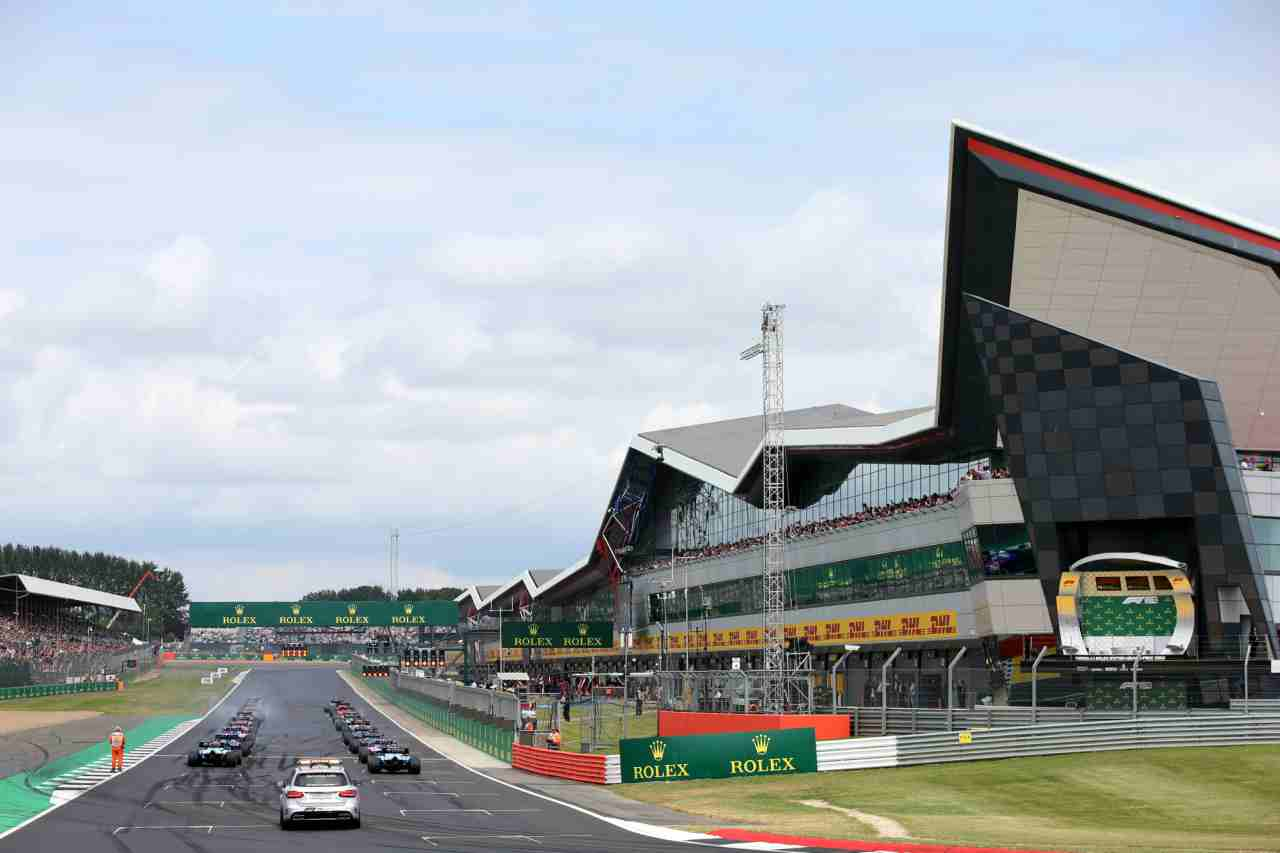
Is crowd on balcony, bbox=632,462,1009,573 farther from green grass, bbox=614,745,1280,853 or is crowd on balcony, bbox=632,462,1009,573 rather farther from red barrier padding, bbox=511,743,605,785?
green grass, bbox=614,745,1280,853

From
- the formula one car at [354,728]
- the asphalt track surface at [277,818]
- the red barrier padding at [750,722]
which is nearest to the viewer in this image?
the asphalt track surface at [277,818]

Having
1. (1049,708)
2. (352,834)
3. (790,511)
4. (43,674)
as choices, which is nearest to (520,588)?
(43,674)

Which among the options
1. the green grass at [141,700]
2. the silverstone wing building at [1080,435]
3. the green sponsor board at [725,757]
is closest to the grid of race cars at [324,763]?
the green grass at [141,700]

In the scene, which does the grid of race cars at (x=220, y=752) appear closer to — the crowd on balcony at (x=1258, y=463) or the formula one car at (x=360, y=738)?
the formula one car at (x=360, y=738)

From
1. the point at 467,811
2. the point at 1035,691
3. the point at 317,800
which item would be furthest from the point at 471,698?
the point at 317,800

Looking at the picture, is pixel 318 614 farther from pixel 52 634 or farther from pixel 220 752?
pixel 220 752

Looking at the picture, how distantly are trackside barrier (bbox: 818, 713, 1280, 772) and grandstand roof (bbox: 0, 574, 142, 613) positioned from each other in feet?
301

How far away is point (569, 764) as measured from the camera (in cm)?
4788

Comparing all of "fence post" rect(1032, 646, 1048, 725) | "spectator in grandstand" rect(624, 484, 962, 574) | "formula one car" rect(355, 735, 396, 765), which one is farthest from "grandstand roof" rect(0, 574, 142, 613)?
"fence post" rect(1032, 646, 1048, 725)

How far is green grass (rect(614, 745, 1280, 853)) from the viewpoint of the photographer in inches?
1207


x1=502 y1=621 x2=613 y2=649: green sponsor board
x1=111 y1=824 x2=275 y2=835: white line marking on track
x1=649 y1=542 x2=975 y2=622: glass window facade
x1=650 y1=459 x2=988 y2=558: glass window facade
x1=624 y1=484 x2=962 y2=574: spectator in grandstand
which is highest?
x1=650 y1=459 x2=988 y2=558: glass window facade

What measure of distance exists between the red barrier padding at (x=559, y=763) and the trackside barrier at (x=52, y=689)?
191 ft

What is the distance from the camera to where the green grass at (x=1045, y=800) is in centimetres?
3065

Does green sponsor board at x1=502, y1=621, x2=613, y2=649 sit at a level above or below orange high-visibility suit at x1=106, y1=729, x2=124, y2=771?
above
